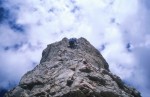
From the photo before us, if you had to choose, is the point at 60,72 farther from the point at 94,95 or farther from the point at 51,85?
the point at 94,95

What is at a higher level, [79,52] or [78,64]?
[79,52]

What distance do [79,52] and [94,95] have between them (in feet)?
68.2

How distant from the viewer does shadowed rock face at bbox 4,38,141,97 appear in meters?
40.5

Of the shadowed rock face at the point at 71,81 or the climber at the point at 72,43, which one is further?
the climber at the point at 72,43

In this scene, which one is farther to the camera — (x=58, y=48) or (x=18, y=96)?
(x=58, y=48)

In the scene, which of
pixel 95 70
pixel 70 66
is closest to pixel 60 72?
pixel 70 66

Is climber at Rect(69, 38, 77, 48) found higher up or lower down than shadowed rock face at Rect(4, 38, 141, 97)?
higher up

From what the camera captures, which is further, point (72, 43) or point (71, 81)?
point (72, 43)

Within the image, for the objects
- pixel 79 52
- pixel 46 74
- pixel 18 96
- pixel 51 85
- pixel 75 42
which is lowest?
pixel 18 96

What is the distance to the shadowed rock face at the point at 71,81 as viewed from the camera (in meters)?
40.5

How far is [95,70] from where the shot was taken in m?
48.6

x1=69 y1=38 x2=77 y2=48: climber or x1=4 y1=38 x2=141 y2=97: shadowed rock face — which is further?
x1=69 y1=38 x2=77 y2=48: climber

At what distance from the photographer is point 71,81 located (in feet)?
141

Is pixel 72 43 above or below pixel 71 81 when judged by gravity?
above
